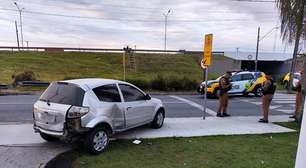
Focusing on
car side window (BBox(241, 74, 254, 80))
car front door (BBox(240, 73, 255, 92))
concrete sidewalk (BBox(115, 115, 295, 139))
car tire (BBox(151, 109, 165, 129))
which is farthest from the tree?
car side window (BBox(241, 74, 254, 80))

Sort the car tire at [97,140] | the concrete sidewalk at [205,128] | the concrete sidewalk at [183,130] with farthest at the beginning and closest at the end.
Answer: the concrete sidewalk at [205,128]
the concrete sidewalk at [183,130]
the car tire at [97,140]

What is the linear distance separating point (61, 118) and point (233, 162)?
359 cm

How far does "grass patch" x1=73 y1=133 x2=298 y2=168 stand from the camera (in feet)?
19.3

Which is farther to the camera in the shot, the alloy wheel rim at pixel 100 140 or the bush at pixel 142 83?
the bush at pixel 142 83

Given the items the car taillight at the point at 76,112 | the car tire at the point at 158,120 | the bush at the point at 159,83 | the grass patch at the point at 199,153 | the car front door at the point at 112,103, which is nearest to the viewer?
the grass patch at the point at 199,153

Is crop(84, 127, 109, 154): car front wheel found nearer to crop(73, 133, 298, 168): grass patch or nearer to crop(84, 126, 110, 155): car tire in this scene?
crop(84, 126, 110, 155): car tire

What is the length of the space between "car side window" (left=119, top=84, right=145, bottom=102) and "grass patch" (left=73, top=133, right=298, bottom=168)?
1.11 metres

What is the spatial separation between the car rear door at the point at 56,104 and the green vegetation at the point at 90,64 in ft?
70.7

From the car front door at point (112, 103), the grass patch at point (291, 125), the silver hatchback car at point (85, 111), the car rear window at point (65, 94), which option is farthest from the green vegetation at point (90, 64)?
the car front door at point (112, 103)

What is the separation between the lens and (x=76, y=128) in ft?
20.2

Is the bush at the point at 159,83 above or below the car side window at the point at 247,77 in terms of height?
below

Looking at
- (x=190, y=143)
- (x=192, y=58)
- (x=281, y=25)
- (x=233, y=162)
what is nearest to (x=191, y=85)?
(x=281, y=25)

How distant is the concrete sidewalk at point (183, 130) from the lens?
773 cm

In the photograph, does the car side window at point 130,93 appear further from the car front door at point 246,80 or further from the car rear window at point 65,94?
the car front door at point 246,80
